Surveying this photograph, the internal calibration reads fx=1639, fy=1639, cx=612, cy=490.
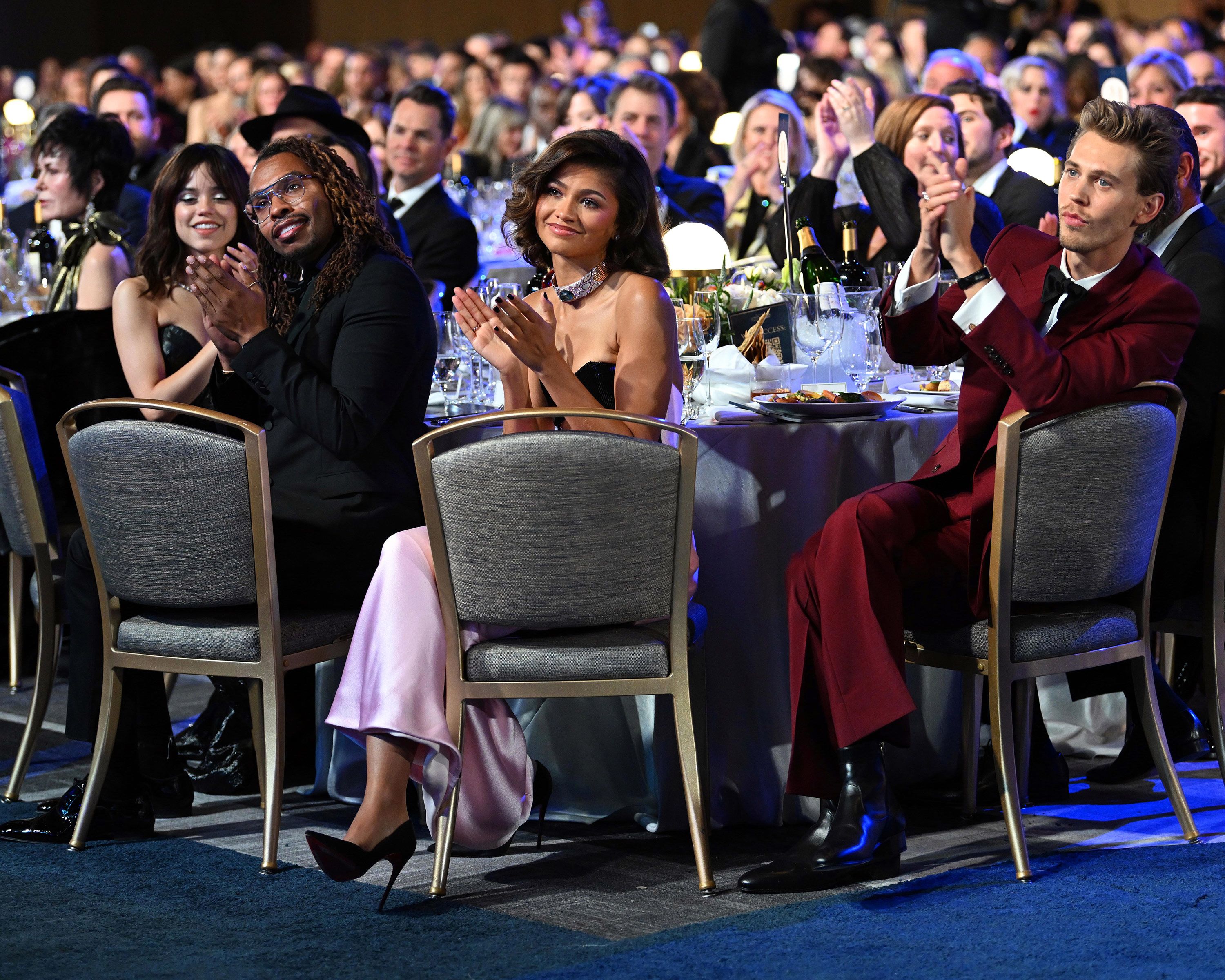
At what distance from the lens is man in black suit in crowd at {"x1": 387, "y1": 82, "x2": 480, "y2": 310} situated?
18.9ft

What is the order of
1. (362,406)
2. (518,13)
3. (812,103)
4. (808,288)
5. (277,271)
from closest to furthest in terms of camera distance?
(362,406), (277,271), (808,288), (812,103), (518,13)

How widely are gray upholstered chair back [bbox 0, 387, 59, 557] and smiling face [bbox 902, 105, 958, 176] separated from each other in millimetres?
2877

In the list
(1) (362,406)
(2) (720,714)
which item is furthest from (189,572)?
(2) (720,714)

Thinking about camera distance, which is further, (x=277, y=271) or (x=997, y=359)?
(x=277, y=271)

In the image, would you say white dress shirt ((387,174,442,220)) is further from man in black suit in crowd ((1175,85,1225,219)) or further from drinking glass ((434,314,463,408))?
man in black suit in crowd ((1175,85,1225,219))

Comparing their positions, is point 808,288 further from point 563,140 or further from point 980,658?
point 980,658

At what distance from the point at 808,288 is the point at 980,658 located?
4.89 ft

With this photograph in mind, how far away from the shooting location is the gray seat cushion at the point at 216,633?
3.17 meters

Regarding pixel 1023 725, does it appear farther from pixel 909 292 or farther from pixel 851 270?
pixel 851 270

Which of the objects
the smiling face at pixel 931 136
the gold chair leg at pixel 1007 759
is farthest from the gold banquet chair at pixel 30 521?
the smiling face at pixel 931 136

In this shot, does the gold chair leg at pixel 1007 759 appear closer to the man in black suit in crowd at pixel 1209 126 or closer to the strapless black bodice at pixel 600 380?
the strapless black bodice at pixel 600 380

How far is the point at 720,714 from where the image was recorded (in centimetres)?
339

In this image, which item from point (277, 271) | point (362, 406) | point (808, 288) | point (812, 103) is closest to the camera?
point (362, 406)

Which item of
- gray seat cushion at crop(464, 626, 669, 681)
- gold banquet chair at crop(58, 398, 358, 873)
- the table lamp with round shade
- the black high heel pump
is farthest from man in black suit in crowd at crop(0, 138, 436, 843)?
the table lamp with round shade
